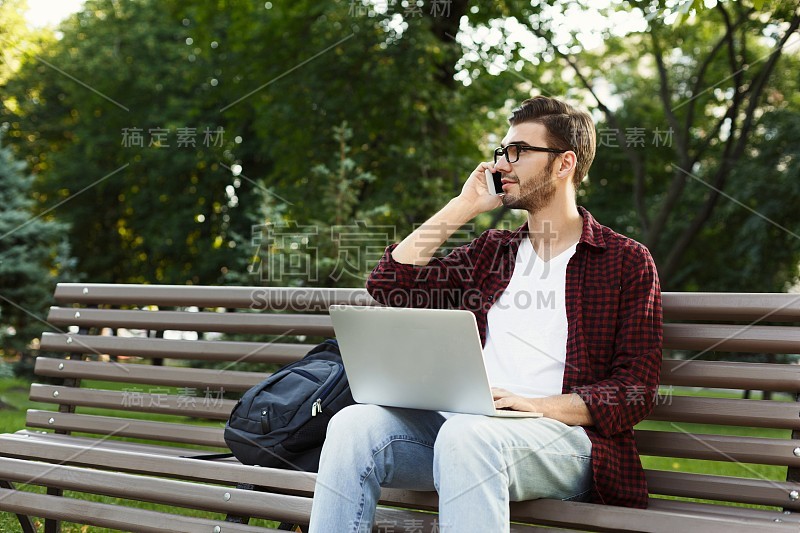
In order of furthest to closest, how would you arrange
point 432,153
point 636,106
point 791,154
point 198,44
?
point 636,106, point 198,44, point 791,154, point 432,153

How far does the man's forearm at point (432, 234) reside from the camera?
321 cm

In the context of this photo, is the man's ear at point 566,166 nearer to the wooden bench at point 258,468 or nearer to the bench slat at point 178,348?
the wooden bench at point 258,468

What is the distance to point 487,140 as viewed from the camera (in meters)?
16.9

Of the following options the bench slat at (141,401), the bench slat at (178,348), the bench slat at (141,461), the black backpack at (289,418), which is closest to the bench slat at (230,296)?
the bench slat at (178,348)

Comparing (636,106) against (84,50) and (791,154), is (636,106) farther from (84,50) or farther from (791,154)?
(84,50)

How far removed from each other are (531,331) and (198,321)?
1.46 meters

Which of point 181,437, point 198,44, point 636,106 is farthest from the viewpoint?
point 636,106

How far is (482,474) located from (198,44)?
56.2 feet

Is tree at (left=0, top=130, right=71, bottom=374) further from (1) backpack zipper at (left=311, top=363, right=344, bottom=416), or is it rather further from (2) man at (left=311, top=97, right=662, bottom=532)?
(2) man at (left=311, top=97, right=662, bottom=532)

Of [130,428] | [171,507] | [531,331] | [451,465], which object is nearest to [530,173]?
[531,331]

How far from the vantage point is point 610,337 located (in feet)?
9.41

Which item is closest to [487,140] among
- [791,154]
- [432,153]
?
[432,153]

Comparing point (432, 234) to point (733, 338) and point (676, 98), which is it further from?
point (676, 98)

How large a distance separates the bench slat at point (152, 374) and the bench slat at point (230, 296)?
0.27 m
